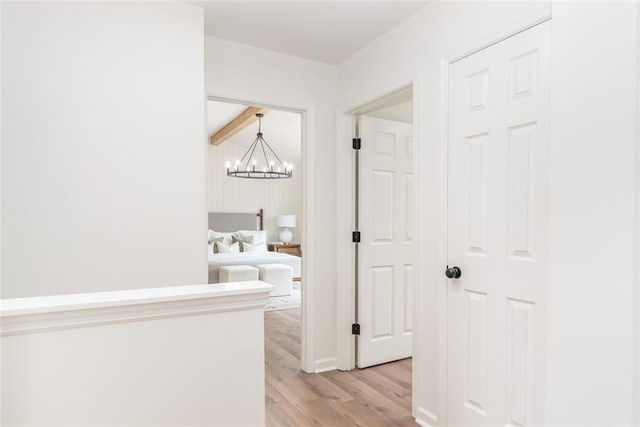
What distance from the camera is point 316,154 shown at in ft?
10.0

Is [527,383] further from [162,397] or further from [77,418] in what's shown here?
[77,418]

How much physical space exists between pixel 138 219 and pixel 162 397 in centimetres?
111

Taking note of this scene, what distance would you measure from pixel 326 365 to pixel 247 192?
574 cm

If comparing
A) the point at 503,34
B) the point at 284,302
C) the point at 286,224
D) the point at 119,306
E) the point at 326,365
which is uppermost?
the point at 503,34

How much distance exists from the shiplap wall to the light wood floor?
5.07m

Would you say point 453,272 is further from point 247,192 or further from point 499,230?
point 247,192

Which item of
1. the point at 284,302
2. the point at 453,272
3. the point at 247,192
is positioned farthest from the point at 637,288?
Result: the point at 247,192

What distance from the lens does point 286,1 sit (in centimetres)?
226

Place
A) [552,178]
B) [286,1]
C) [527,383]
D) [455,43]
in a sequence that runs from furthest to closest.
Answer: [286,1]
[455,43]
[527,383]
[552,178]

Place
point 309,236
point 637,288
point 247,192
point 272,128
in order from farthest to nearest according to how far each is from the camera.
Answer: point 247,192, point 272,128, point 309,236, point 637,288

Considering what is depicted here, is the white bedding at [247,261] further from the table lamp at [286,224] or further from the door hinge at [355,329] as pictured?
the door hinge at [355,329]

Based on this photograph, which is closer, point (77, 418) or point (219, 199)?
point (77, 418)

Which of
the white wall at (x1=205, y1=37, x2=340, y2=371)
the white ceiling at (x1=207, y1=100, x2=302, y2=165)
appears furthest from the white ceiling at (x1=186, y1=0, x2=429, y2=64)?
the white ceiling at (x1=207, y1=100, x2=302, y2=165)

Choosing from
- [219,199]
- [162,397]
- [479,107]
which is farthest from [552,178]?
[219,199]
